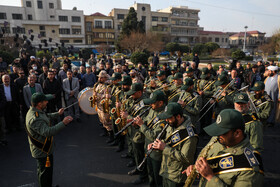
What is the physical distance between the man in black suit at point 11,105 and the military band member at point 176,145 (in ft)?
23.4

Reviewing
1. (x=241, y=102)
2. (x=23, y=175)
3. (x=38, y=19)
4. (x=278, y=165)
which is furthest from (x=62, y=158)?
(x=38, y=19)

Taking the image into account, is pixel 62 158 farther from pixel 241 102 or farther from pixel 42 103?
pixel 241 102

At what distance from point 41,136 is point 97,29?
208ft

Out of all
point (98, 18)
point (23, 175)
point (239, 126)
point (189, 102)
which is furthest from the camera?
point (98, 18)

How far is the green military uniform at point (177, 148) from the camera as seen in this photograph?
122 inches

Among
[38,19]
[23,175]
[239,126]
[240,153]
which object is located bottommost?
[23,175]

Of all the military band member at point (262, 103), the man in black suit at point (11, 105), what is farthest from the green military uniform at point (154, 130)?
the man in black suit at point (11, 105)

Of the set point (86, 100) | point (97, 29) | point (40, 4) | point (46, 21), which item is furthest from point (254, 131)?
point (40, 4)

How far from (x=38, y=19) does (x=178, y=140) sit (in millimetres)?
65915

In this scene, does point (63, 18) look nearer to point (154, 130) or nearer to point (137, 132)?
point (137, 132)

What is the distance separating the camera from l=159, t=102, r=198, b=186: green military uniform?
10.1ft

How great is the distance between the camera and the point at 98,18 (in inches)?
2472

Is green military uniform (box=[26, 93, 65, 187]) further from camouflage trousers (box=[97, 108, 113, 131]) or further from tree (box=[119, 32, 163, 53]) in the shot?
tree (box=[119, 32, 163, 53])

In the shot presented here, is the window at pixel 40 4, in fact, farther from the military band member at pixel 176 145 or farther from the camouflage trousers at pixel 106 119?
the military band member at pixel 176 145
